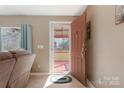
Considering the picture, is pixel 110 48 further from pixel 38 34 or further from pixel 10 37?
pixel 10 37

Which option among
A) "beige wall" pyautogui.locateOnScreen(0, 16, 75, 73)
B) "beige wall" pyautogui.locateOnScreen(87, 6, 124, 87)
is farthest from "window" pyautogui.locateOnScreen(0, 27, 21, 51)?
"beige wall" pyautogui.locateOnScreen(87, 6, 124, 87)

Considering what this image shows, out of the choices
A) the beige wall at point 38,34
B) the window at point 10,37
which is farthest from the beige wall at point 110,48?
the window at point 10,37

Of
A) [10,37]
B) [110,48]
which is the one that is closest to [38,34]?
[10,37]

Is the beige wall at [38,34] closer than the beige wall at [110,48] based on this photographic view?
No

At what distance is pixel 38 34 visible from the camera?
18.6 feet

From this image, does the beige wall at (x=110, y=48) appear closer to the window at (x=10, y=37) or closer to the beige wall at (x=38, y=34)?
the beige wall at (x=38, y=34)

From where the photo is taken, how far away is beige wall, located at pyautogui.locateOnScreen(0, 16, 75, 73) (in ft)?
18.5

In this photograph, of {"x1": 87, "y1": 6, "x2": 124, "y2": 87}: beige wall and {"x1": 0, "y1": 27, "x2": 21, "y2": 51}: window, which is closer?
{"x1": 87, "y1": 6, "x2": 124, "y2": 87}: beige wall

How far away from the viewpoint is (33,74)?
5.59m

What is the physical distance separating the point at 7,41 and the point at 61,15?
2.06 metres

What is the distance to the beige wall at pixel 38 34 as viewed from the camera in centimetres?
565

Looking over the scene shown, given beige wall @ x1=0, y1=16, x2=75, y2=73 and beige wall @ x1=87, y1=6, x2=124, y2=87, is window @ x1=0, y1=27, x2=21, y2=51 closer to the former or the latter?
beige wall @ x1=0, y1=16, x2=75, y2=73

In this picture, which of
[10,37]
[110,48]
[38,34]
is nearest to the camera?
[110,48]
